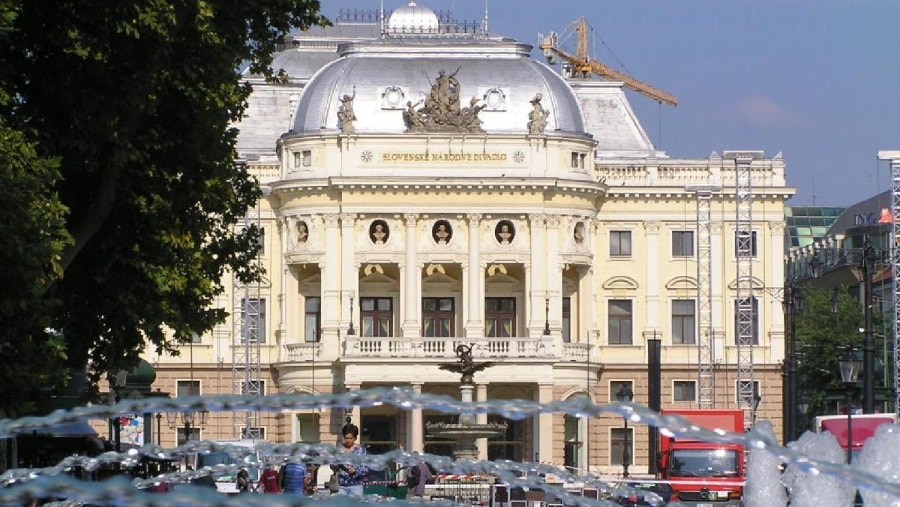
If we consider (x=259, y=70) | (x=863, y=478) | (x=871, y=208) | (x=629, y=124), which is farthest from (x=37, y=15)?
(x=871, y=208)

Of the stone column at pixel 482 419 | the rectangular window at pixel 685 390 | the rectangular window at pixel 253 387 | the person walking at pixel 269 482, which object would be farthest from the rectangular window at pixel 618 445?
the person walking at pixel 269 482

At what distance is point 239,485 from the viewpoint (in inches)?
1575

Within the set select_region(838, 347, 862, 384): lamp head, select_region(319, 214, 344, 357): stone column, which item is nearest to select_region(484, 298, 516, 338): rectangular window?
select_region(319, 214, 344, 357): stone column

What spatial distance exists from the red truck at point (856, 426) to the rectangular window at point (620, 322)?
41.0m

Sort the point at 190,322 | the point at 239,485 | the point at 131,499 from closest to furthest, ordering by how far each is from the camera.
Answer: the point at 131,499, the point at 190,322, the point at 239,485

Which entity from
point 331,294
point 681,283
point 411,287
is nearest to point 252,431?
point 331,294

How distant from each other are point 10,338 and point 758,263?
68.6 metres

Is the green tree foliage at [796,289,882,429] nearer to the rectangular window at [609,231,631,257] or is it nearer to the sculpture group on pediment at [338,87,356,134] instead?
the rectangular window at [609,231,631,257]

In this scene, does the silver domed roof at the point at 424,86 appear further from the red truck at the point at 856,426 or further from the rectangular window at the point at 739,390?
the red truck at the point at 856,426

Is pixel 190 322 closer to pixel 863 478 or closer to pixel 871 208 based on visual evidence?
Answer: pixel 863 478

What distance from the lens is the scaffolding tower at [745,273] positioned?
89688mm

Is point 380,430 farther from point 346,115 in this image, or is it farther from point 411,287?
point 346,115

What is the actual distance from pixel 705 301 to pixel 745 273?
6.29 feet

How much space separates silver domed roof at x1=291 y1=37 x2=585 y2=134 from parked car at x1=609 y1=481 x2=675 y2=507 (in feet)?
149
